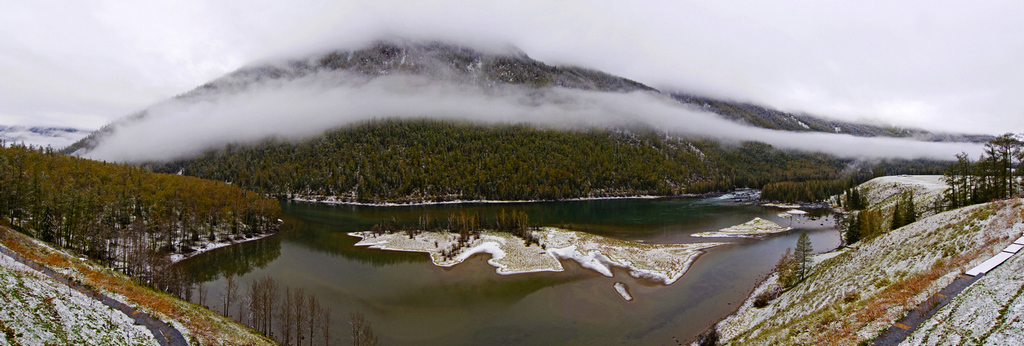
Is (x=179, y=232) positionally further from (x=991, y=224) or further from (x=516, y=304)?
(x=991, y=224)

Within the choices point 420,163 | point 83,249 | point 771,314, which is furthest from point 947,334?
point 420,163

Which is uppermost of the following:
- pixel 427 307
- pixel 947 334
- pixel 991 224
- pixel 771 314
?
pixel 991 224

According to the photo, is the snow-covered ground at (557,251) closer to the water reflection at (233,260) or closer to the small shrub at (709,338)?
the small shrub at (709,338)

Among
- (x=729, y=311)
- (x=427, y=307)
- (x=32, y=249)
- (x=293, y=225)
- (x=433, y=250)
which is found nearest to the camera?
(x=32, y=249)

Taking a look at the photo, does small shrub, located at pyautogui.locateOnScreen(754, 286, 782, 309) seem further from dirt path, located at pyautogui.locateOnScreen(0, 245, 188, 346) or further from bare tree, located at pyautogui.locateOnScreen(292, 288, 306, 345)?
dirt path, located at pyautogui.locateOnScreen(0, 245, 188, 346)

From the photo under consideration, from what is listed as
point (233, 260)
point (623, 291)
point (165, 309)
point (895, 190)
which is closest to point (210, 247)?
point (233, 260)

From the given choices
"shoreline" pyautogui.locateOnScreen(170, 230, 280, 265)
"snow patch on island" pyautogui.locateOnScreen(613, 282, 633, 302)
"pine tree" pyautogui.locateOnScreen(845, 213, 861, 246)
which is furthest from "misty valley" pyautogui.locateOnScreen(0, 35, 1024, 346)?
"pine tree" pyautogui.locateOnScreen(845, 213, 861, 246)

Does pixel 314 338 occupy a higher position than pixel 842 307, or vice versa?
pixel 842 307

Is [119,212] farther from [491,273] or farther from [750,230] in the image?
[750,230]
